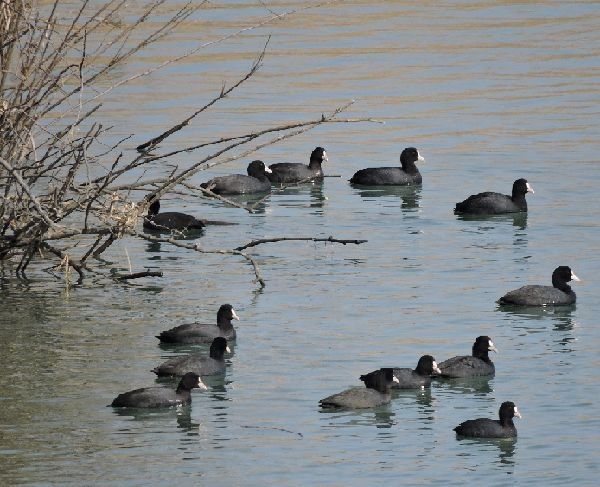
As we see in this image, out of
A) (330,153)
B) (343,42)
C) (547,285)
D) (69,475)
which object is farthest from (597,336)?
(343,42)

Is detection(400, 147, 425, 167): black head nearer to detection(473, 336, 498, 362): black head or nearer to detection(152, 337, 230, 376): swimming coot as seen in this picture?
detection(473, 336, 498, 362): black head

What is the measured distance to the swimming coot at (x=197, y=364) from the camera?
1684 cm

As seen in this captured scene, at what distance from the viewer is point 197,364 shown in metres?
16.9

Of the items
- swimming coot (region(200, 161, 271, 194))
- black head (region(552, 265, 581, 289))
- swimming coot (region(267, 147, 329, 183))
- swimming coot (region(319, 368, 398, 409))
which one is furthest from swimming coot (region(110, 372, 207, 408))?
swimming coot (region(267, 147, 329, 183))

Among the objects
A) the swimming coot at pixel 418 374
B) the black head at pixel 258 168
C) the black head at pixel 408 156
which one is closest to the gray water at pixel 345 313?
the swimming coot at pixel 418 374

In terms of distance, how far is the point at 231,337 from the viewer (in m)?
18.2

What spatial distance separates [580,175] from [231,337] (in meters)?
11.2

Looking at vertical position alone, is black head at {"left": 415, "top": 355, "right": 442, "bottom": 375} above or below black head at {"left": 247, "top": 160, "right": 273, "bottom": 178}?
below

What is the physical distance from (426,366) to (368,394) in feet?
3.36

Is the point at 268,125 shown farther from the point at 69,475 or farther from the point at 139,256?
the point at 69,475

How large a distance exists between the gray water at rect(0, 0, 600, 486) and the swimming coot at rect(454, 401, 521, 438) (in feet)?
0.36

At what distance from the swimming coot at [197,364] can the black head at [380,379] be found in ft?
5.59

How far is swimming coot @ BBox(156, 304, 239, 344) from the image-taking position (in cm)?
1803

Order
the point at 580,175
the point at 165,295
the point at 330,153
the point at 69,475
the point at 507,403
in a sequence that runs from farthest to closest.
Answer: the point at 330,153, the point at 580,175, the point at 165,295, the point at 507,403, the point at 69,475
